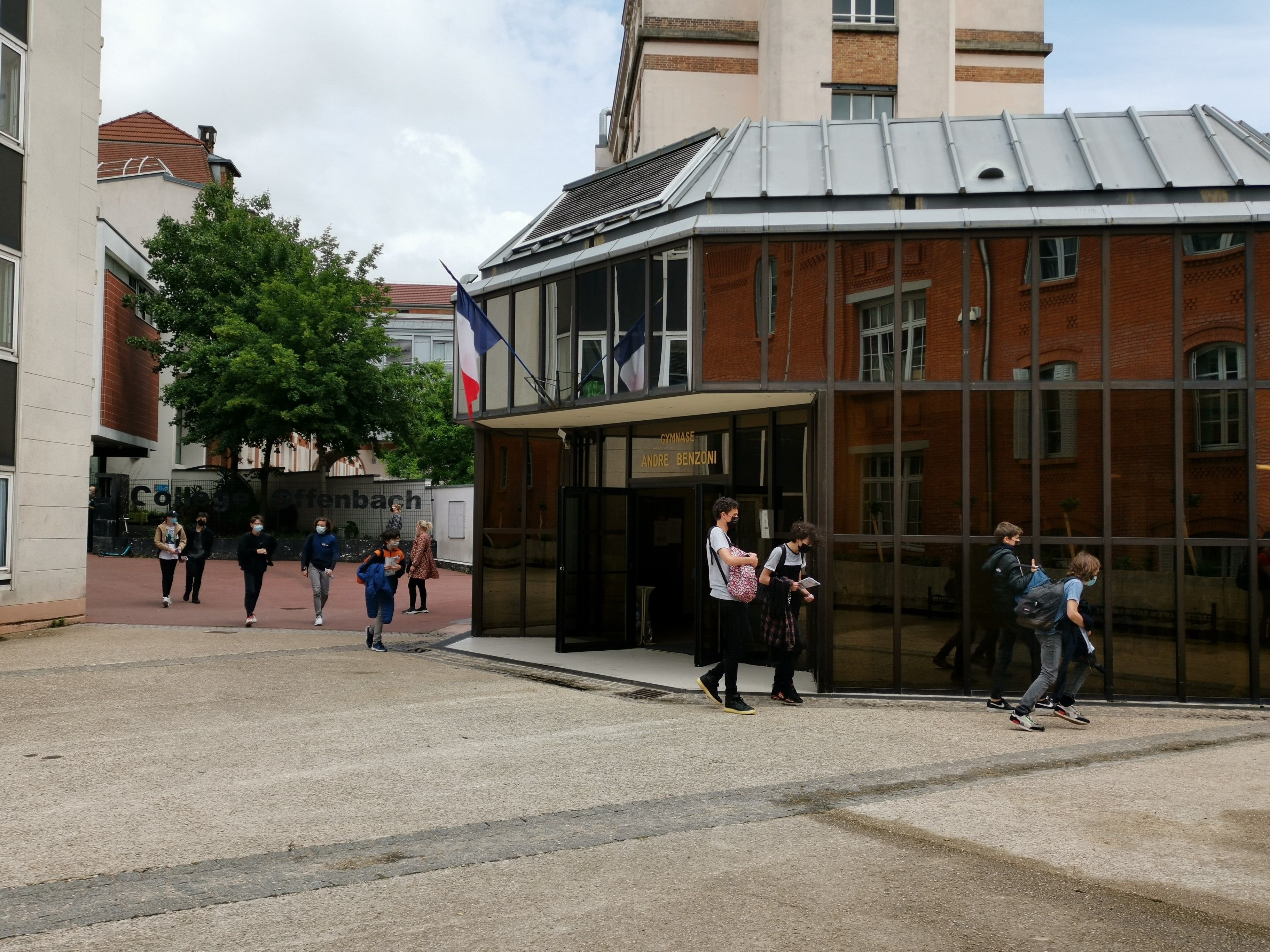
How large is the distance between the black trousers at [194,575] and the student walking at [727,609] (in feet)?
44.2

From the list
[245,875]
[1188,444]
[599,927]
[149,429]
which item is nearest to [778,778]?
[599,927]

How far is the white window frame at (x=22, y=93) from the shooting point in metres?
15.9

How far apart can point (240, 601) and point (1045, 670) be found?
16919 mm

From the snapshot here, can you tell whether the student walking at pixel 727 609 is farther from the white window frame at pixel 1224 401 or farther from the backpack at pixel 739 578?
the white window frame at pixel 1224 401

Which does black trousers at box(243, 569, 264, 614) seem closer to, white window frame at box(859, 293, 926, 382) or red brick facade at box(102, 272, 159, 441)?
white window frame at box(859, 293, 926, 382)

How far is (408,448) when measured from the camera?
4159 cm

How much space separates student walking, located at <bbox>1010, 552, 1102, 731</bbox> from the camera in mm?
9625

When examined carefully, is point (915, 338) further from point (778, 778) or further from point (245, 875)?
point (245, 875)

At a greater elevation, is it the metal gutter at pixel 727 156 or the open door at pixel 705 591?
the metal gutter at pixel 727 156

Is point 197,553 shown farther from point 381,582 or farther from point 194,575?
point 381,582

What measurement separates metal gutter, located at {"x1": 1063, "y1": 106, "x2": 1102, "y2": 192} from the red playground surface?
1152 cm

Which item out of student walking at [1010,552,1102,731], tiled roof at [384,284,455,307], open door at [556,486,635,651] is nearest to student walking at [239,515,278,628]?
open door at [556,486,635,651]

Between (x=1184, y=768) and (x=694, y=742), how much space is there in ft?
11.7

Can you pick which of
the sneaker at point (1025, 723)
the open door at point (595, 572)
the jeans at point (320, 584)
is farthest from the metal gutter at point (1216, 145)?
the jeans at point (320, 584)
